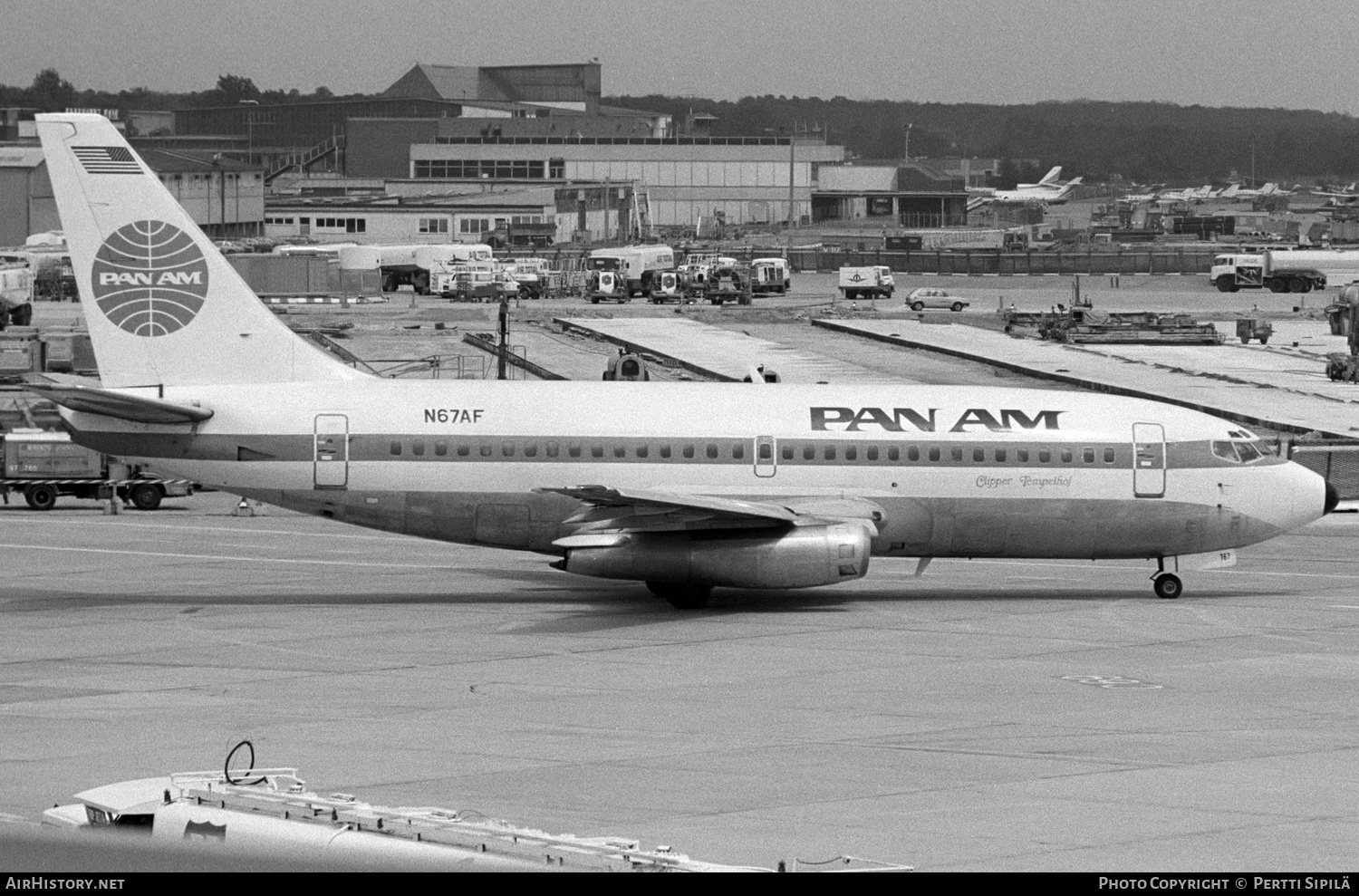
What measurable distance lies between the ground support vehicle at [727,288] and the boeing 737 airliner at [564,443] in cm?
9844

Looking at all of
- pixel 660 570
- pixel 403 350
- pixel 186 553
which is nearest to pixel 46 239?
pixel 403 350

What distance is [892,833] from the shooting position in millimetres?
19594

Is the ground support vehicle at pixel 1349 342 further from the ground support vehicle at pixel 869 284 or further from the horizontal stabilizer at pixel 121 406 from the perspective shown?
the horizontal stabilizer at pixel 121 406

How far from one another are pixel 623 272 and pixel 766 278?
12009mm

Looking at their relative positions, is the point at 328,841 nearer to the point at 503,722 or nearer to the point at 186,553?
the point at 503,722

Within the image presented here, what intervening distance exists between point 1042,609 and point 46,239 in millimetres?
134813

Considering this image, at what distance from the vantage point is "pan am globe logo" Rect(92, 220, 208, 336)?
38.3 metres

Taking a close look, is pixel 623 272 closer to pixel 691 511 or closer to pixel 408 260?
pixel 408 260

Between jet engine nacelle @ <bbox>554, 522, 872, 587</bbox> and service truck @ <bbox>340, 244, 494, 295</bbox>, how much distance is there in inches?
4357

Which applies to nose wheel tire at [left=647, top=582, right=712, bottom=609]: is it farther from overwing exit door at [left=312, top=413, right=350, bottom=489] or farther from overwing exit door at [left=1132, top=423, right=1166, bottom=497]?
overwing exit door at [left=1132, top=423, right=1166, bottom=497]

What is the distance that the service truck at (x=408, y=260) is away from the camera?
14650 cm

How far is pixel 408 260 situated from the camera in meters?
149

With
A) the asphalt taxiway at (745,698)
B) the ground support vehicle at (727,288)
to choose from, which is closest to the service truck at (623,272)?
the ground support vehicle at (727,288)

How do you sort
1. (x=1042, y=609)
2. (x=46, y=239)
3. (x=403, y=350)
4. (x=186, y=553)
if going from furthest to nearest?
1. (x=46, y=239)
2. (x=403, y=350)
3. (x=186, y=553)
4. (x=1042, y=609)
